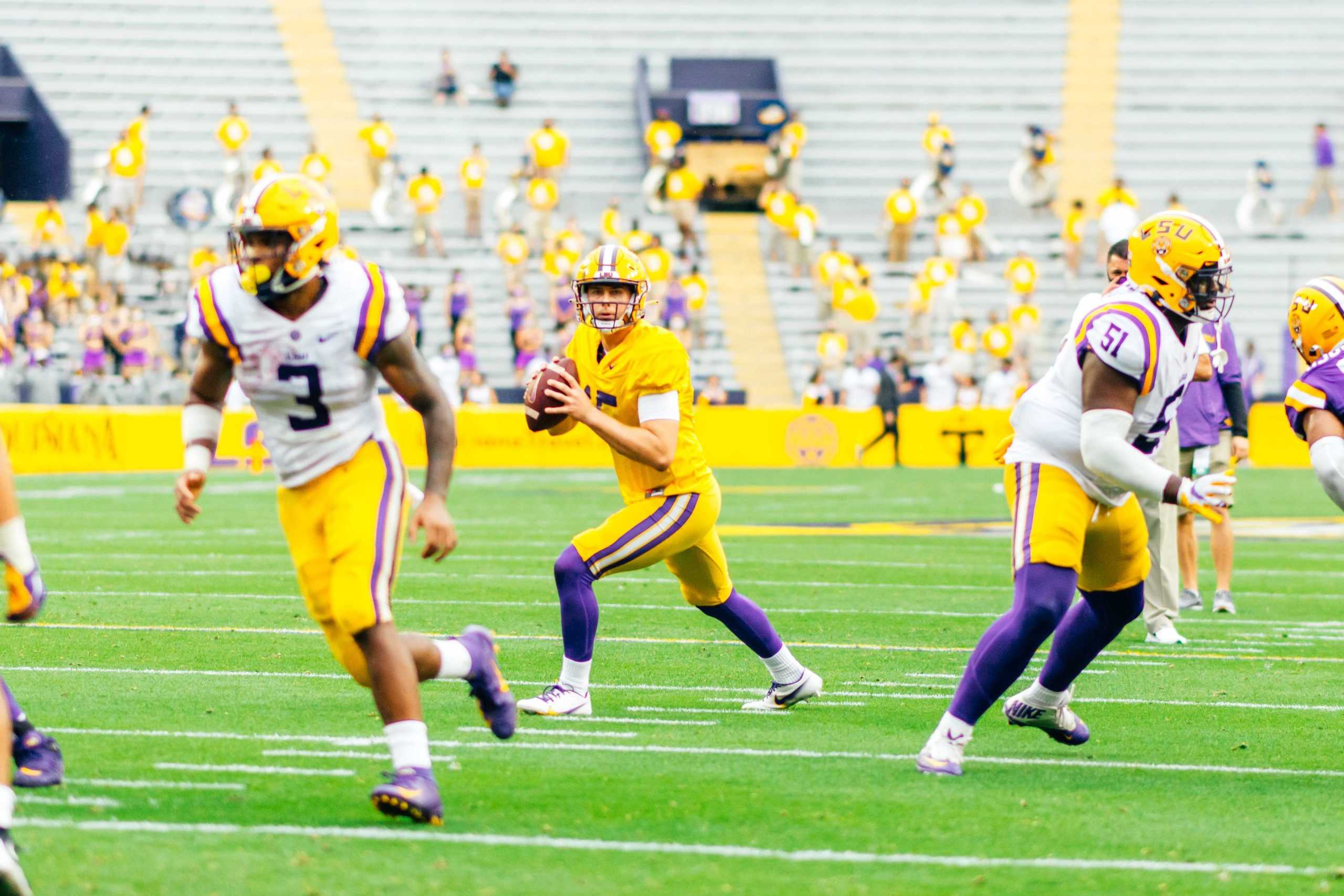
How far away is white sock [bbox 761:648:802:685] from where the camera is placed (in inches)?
282

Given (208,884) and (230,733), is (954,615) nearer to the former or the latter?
(230,733)

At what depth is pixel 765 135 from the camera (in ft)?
109

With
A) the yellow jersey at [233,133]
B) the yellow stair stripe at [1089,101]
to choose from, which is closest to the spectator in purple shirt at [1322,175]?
the yellow stair stripe at [1089,101]

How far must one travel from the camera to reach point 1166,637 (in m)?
9.48

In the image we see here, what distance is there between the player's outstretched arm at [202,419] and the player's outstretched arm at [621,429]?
131 centimetres

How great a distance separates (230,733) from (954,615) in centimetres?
488

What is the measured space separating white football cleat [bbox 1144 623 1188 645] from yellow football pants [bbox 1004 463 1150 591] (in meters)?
3.37

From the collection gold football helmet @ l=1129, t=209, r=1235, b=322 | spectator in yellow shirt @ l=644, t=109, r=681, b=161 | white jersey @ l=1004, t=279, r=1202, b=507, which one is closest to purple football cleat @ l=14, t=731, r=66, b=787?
white jersey @ l=1004, t=279, r=1202, b=507

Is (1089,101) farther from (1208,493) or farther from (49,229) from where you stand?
(1208,493)

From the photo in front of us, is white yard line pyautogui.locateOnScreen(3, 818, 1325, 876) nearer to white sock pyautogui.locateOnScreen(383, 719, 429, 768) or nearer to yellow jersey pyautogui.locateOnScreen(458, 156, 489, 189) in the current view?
white sock pyautogui.locateOnScreen(383, 719, 429, 768)

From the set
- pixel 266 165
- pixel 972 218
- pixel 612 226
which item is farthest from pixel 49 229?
pixel 972 218

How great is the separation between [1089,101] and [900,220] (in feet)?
20.7

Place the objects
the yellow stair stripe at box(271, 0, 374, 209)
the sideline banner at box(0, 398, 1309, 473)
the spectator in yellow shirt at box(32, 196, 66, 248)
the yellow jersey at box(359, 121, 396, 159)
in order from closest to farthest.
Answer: the sideline banner at box(0, 398, 1309, 473) < the spectator in yellow shirt at box(32, 196, 66, 248) < the yellow jersey at box(359, 121, 396, 159) < the yellow stair stripe at box(271, 0, 374, 209)

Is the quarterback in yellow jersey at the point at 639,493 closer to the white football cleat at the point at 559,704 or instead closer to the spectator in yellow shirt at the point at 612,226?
the white football cleat at the point at 559,704
